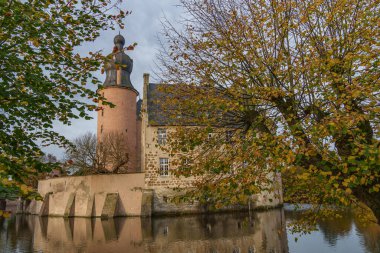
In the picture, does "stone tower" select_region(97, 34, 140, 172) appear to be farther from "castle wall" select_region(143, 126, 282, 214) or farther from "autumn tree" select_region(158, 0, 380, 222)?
"autumn tree" select_region(158, 0, 380, 222)

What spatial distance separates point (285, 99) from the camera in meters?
6.30

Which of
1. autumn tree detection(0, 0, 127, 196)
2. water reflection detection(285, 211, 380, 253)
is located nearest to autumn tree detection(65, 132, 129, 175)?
water reflection detection(285, 211, 380, 253)

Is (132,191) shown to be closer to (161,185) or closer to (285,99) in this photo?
(161,185)

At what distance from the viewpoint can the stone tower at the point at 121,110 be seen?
35000 mm

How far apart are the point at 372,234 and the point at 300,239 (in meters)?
3.06

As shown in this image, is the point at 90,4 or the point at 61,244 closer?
the point at 90,4

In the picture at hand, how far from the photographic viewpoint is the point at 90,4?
691cm

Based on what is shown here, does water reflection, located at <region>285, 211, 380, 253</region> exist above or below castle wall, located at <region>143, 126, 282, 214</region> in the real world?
below

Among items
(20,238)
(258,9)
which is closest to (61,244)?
(20,238)

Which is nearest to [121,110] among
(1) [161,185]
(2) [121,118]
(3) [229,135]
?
(2) [121,118]

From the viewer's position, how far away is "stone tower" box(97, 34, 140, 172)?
3500cm

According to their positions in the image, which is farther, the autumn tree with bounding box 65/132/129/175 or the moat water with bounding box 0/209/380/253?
the autumn tree with bounding box 65/132/129/175

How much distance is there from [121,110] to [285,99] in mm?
30664

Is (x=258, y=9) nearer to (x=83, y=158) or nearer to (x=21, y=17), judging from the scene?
(x=21, y=17)
